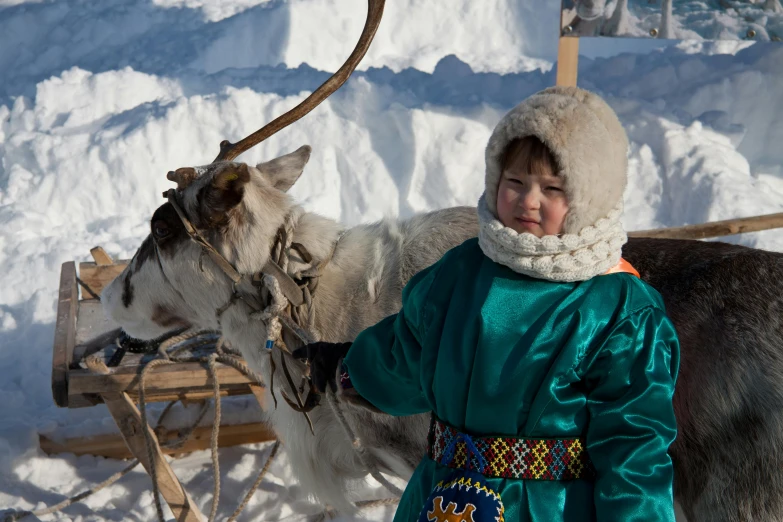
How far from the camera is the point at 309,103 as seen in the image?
2.65 metres

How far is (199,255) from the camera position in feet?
8.27

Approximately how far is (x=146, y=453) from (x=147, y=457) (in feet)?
0.05

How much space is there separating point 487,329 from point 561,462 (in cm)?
30

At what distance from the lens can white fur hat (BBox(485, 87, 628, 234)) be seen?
1.51m

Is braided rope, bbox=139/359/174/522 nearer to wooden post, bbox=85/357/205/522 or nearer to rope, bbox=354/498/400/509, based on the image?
wooden post, bbox=85/357/205/522

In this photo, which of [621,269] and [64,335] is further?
[64,335]

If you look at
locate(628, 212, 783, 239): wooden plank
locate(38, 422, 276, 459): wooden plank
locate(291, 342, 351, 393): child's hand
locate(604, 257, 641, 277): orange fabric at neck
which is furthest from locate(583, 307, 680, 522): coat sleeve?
locate(38, 422, 276, 459): wooden plank

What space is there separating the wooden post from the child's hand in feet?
4.28

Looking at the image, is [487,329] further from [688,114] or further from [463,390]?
[688,114]

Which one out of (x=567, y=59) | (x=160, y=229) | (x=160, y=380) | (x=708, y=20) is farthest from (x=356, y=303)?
(x=708, y=20)

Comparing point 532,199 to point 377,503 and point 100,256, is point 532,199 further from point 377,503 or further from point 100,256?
point 100,256

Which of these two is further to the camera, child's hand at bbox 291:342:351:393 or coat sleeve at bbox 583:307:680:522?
child's hand at bbox 291:342:351:393

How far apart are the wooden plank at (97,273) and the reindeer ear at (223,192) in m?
1.96

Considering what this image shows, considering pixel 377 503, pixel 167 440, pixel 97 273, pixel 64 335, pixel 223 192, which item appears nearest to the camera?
pixel 223 192
